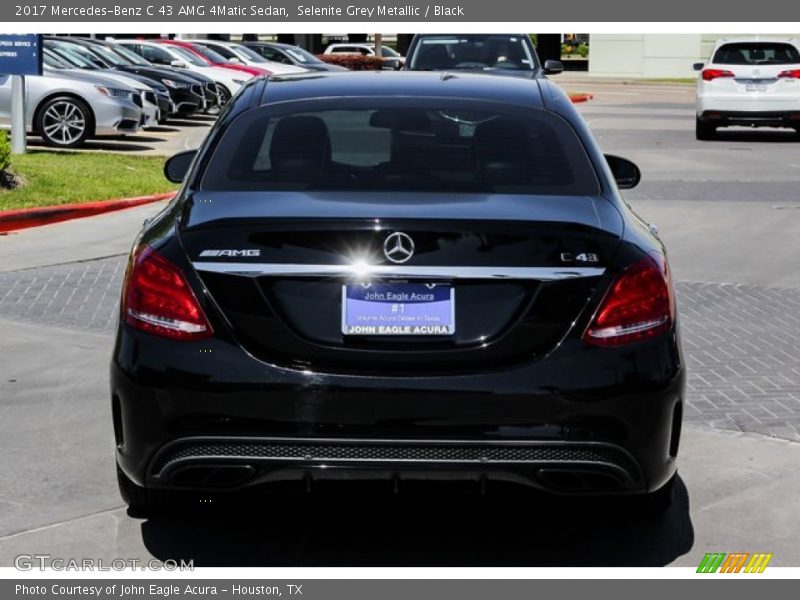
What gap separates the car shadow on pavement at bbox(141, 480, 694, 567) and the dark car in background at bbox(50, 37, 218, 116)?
72.5ft

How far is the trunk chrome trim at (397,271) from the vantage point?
481cm

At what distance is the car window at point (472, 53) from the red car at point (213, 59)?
1100 cm

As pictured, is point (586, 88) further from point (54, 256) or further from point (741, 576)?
point (741, 576)

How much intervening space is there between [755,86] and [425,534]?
2196 cm

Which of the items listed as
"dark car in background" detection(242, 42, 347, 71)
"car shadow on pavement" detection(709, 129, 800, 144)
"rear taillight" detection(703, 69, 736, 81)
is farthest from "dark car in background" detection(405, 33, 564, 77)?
"dark car in background" detection(242, 42, 347, 71)

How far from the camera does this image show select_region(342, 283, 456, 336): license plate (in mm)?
4824

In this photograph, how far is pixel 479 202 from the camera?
5.14m

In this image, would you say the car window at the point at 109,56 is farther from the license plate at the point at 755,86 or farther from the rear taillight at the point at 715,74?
the license plate at the point at 755,86

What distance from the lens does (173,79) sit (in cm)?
2902

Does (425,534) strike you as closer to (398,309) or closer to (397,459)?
(397,459)

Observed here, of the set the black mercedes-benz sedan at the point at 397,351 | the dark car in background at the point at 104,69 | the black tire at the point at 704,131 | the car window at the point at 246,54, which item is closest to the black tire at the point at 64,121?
the dark car in background at the point at 104,69

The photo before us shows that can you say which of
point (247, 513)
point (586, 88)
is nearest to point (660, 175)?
point (247, 513)

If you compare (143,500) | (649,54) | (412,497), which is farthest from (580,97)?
(412,497)
